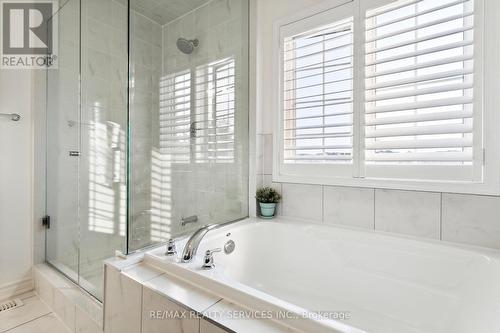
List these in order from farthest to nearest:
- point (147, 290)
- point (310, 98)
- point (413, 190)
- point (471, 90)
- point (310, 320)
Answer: point (310, 98)
point (413, 190)
point (471, 90)
point (147, 290)
point (310, 320)

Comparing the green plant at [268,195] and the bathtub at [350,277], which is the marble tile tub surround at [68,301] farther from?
the green plant at [268,195]

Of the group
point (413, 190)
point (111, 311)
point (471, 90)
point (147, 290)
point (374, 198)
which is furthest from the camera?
point (374, 198)

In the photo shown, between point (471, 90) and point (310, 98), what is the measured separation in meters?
0.78

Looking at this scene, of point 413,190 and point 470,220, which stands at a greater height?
point 413,190

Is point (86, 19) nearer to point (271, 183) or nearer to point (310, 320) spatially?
point (271, 183)

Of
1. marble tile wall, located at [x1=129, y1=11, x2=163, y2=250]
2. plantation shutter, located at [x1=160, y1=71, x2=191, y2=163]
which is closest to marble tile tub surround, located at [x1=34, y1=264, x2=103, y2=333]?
marble tile wall, located at [x1=129, y1=11, x2=163, y2=250]

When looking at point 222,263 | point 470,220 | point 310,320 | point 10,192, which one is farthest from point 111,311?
point 470,220

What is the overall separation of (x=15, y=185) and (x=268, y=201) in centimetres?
169

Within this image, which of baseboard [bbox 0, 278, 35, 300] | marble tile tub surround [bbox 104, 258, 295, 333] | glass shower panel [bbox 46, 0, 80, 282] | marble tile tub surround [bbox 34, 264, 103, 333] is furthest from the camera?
glass shower panel [bbox 46, 0, 80, 282]

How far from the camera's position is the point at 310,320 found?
2.11ft

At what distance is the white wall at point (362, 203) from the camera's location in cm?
117

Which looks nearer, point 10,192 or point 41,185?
point 10,192

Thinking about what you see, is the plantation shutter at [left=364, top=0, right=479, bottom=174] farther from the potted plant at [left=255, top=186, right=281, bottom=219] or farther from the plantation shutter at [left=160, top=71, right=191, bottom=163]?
the plantation shutter at [left=160, top=71, right=191, bottom=163]

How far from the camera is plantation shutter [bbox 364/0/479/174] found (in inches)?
46.1
